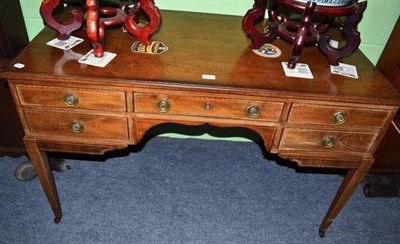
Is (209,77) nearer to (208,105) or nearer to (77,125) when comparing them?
(208,105)

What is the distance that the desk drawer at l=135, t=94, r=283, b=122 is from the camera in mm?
1154

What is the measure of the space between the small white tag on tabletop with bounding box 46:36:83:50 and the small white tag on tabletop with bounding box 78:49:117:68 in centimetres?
9

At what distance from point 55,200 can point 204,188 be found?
0.79 m

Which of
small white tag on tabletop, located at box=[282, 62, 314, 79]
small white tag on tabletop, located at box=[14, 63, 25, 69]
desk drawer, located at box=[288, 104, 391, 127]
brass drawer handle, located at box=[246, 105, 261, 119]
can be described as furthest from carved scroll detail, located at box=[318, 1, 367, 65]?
small white tag on tabletop, located at box=[14, 63, 25, 69]

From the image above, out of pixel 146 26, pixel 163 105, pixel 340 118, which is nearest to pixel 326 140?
pixel 340 118

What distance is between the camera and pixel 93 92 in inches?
44.8

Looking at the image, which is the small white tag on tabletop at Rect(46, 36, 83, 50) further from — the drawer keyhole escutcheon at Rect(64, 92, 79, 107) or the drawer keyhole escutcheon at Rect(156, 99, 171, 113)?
the drawer keyhole escutcheon at Rect(156, 99, 171, 113)

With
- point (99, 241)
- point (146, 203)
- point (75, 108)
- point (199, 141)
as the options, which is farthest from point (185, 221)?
point (75, 108)

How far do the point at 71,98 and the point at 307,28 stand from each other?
0.90 m

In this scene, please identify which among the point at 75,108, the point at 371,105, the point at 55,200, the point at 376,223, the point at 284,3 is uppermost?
the point at 284,3

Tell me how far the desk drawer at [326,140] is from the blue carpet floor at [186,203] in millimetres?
620

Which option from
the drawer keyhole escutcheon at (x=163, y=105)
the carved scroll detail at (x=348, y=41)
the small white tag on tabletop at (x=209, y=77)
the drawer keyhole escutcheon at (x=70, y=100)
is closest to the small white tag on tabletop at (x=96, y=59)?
the drawer keyhole escutcheon at (x=70, y=100)

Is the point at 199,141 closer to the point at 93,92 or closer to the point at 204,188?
the point at 204,188

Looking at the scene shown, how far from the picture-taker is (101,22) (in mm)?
1234
